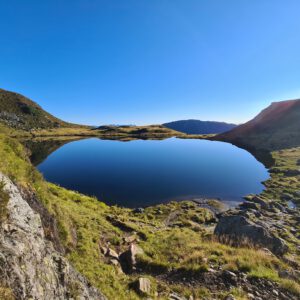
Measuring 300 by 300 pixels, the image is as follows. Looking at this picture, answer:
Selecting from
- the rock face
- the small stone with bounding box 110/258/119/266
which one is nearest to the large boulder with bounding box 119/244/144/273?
the small stone with bounding box 110/258/119/266

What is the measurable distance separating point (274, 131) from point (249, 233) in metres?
144

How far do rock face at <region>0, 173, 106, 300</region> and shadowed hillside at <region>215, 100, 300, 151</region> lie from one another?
11943 centimetres

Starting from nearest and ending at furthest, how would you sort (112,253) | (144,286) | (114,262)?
(144,286) < (114,262) < (112,253)

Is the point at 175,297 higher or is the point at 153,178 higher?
the point at 175,297

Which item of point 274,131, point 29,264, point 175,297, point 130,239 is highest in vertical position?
point 274,131

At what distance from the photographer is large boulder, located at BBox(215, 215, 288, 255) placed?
58.5ft

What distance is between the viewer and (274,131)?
142125mm

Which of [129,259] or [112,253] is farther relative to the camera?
[112,253]

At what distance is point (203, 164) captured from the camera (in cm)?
8488

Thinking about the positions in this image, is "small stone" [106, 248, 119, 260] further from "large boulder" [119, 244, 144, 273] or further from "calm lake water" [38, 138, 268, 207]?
"calm lake water" [38, 138, 268, 207]

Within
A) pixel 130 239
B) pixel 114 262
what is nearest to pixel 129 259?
pixel 114 262

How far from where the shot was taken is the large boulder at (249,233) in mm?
17844

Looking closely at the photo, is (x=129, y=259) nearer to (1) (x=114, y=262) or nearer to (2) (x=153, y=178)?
(1) (x=114, y=262)

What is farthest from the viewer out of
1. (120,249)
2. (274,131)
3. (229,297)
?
(274,131)
